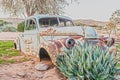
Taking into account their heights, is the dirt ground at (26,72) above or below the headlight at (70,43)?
below

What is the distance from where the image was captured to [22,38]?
43.5ft

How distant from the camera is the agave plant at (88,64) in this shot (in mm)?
7961

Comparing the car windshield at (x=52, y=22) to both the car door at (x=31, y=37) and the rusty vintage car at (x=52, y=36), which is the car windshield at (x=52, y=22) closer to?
the rusty vintage car at (x=52, y=36)

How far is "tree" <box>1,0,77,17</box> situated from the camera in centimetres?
3620

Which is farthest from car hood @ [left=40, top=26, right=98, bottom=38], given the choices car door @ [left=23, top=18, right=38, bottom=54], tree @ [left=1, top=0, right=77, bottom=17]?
tree @ [left=1, top=0, right=77, bottom=17]

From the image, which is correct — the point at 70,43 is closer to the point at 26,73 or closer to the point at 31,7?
the point at 26,73

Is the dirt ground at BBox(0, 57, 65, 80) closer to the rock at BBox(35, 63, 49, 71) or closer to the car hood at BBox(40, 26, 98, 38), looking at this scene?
the rock at BBox(35, 63, 49, 71)

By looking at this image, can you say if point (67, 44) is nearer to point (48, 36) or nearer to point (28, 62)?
point (48, 36)

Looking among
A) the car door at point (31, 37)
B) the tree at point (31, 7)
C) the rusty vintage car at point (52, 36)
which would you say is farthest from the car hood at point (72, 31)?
the tree at point (31, 7)

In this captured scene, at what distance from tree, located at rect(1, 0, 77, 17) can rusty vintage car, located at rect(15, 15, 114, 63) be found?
2377 centimetres

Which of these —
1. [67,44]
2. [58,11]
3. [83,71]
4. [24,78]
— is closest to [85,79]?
[83,71]

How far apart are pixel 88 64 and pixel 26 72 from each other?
2.51 metres

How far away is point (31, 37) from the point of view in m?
11.7

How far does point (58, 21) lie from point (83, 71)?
370 cm
